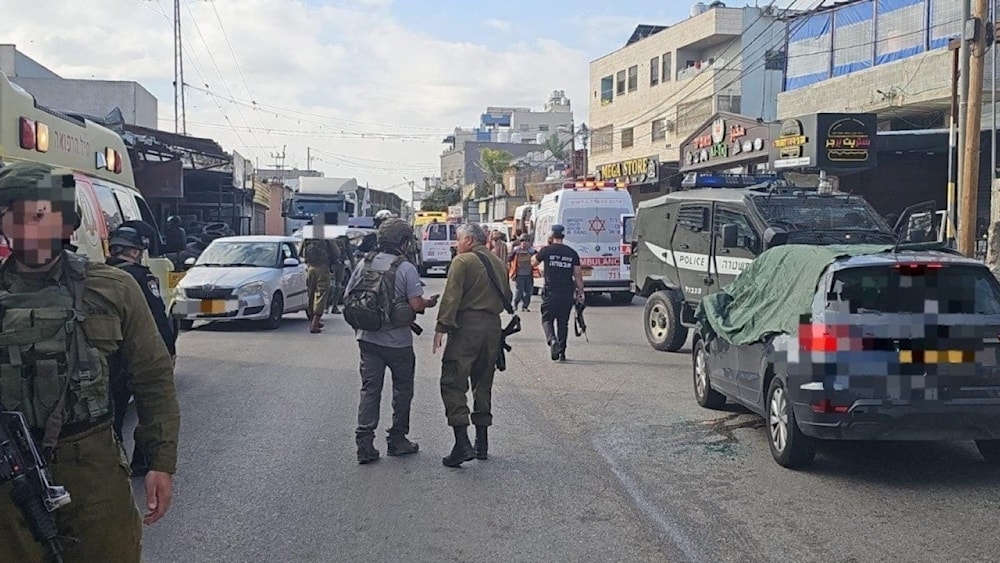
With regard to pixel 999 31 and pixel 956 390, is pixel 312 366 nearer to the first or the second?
pixel 956 390

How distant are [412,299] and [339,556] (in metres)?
2.47

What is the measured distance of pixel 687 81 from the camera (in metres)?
42.7

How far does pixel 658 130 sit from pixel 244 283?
1254 inches

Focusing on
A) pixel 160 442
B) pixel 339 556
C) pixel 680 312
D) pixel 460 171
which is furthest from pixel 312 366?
pixel 460 171

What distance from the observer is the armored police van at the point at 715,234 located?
11.8m

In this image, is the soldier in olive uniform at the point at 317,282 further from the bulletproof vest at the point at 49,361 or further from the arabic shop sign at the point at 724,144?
the bulletproof vest at the point at 49,361

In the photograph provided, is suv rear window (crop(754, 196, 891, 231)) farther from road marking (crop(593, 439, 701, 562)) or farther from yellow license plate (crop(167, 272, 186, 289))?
yellow license plate (crop(167, 272, 186, 289))

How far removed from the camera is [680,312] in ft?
45.2

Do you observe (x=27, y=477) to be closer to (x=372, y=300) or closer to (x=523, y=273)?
(x=372, y=300)

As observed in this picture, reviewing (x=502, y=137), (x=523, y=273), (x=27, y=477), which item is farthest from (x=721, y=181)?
(x=502, y=137)

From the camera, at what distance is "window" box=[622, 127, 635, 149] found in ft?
159

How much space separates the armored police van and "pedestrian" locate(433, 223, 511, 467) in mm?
4392

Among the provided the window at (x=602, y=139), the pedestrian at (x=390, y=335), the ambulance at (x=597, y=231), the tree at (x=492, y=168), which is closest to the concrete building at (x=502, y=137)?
the tree at (x=492, y=168)

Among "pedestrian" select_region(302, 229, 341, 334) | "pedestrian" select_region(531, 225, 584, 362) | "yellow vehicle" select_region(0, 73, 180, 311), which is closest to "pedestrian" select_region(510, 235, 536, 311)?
"pedestrian" select_region(302, 229, 341, 334)
